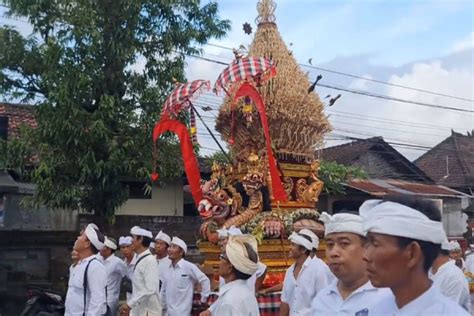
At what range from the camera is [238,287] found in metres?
4.16

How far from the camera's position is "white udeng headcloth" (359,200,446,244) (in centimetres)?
240

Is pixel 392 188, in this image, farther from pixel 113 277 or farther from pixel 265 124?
pixel 265 124

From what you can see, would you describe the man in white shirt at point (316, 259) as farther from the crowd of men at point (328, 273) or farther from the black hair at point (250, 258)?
the black hair at point (250, 258)

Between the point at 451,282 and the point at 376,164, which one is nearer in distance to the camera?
the point at 451,282

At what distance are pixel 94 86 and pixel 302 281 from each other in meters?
6.92

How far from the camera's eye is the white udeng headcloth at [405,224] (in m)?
2.40

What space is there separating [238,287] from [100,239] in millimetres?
2642

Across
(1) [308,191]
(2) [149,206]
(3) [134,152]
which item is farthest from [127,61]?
(2) [149,206]

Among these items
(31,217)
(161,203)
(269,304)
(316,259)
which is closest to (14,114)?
(31,217)

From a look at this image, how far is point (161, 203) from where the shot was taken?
17031mm

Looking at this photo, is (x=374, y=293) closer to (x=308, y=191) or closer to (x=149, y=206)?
(x=308, y=191)

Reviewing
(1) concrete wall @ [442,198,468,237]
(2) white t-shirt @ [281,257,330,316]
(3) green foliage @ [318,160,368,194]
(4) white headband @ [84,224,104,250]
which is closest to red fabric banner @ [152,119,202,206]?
(4) white headband @ [84,224,104,250]

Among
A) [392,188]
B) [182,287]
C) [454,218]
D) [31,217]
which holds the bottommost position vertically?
[182,287]

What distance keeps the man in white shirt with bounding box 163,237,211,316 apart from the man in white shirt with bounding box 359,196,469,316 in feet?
17.4
